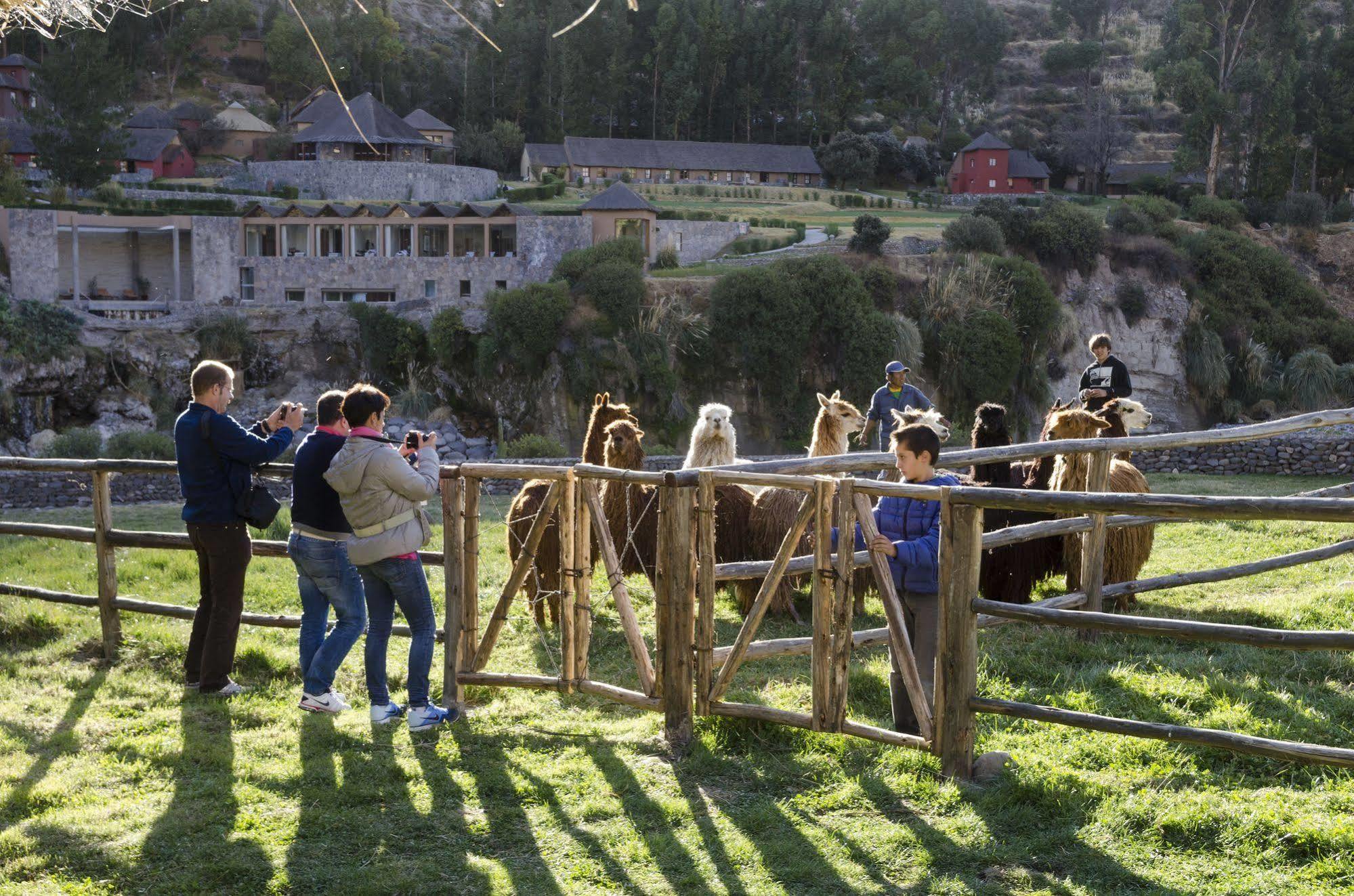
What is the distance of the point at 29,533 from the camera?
7.65 meters

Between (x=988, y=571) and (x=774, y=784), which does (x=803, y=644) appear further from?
(x=988, y=571)

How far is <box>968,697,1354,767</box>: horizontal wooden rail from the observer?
399 cm

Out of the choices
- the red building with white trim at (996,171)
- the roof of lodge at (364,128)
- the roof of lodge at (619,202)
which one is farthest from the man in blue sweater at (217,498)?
the red building with white trim at (996,171)

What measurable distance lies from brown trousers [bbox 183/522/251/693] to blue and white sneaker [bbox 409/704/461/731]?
1.30 metres

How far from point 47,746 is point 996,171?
6229 cm

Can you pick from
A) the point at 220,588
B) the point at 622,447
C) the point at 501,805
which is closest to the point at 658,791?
the point at 501,805

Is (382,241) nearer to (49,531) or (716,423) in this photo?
(716,423)

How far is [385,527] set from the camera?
215 inches

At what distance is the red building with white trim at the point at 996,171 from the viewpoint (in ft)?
204

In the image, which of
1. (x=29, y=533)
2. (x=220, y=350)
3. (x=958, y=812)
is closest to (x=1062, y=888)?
(x=958, y=812)

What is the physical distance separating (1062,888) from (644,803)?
1648mm

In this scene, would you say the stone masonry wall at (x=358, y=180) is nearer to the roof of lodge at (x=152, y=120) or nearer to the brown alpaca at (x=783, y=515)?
the roof of lodge at (x=152, y=120)

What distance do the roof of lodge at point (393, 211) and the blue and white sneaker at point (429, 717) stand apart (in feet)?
125

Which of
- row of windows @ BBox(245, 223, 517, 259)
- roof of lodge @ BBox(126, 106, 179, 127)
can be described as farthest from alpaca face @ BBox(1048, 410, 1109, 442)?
roof of lodge @ BBox(126, 106, 179, 127)
